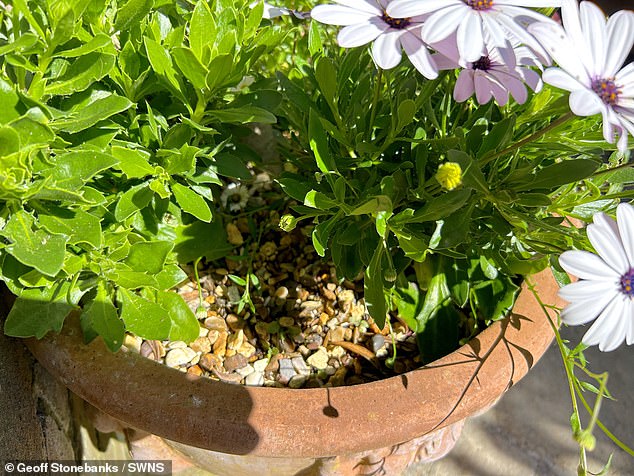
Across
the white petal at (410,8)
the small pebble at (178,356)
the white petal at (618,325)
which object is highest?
the white petal at (410,8)

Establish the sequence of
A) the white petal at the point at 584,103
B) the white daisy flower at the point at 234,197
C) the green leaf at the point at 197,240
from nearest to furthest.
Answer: the white petal at the point at 584,103
the green leaf at the point at 197,240
the white daisy flower at the point at 234,197

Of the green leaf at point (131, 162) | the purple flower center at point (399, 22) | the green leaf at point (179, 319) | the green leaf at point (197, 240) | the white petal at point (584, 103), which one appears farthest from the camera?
the green leaf at point (197, 240)

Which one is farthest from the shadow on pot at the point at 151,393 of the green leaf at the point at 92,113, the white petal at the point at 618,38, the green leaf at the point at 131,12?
the white petal at the point at 618,38

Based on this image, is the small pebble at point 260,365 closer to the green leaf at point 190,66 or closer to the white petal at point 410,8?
the green leaf at point 190,66

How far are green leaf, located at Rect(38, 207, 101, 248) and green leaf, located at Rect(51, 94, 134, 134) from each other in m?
0.09

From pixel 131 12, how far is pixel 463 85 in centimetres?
37

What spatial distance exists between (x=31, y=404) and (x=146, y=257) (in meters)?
0.34

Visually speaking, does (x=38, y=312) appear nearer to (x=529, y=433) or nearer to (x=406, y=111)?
(x=406, y=111)

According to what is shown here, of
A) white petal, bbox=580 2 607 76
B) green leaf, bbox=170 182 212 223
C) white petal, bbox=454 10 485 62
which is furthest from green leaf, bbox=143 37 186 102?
white petal, bbox=580 2 607 76

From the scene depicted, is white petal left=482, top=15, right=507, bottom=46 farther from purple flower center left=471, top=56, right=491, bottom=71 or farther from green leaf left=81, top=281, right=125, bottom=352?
green leaf left=81, top=281, right=125, bottom=352

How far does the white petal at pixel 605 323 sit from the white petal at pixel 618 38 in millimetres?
216

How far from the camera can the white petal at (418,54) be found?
0.59 m

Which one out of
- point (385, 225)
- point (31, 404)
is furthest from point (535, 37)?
point (31, 404)

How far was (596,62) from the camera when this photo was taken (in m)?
0.60
